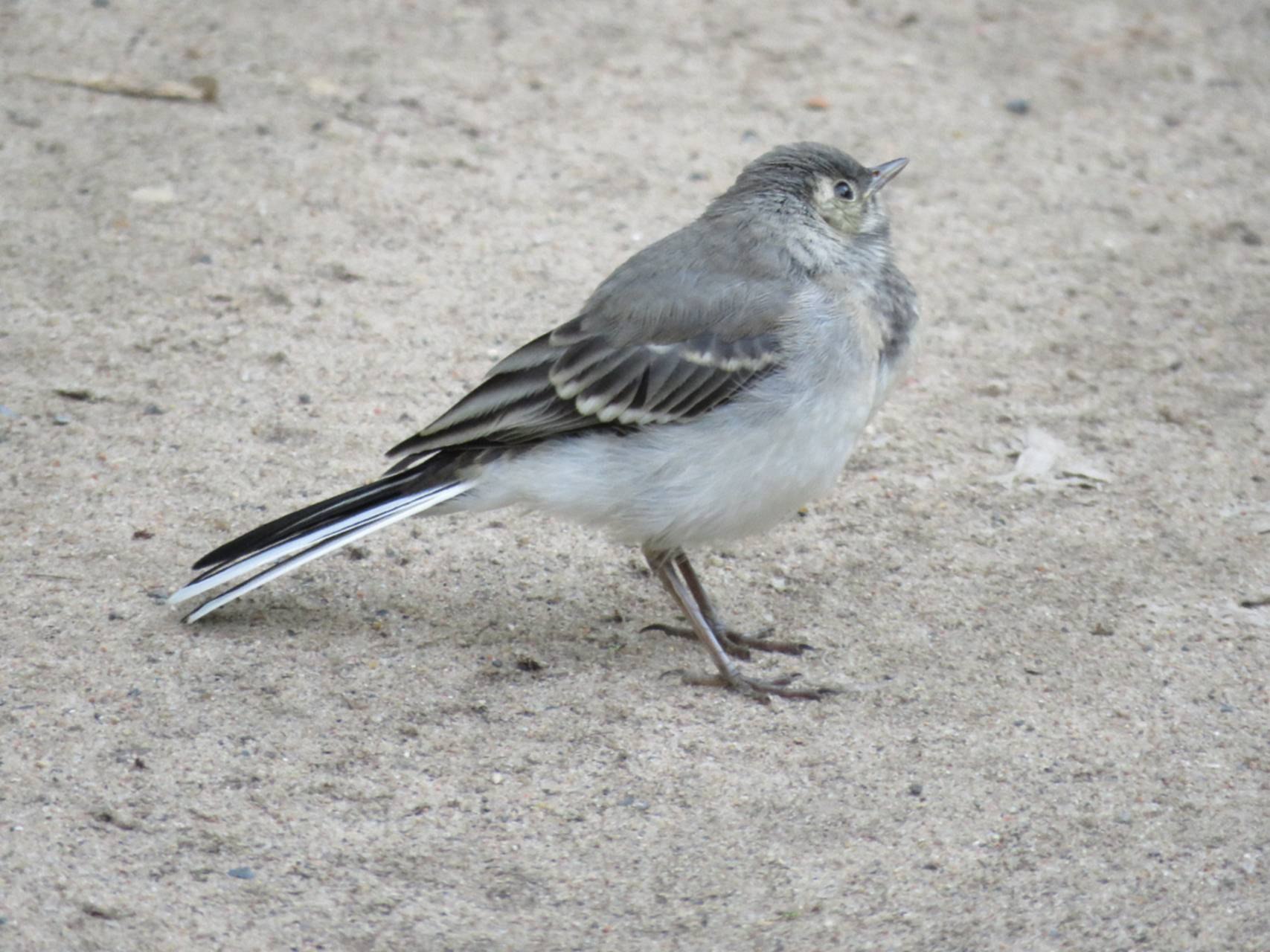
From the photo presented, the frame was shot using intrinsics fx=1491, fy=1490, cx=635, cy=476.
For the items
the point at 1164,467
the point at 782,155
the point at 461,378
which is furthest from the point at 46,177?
the point at 1164,467

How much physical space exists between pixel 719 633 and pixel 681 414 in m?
0.98

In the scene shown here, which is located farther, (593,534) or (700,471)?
(593,534)

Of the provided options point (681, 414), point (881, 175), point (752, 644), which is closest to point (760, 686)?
point (752, 644)

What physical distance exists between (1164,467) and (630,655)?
272 centimetres

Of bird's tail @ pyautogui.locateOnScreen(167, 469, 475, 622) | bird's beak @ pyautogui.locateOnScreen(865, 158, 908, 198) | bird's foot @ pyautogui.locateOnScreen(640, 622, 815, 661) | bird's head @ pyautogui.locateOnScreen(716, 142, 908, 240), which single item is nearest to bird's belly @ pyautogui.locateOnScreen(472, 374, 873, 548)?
bird's tail @ pyautogui.locateOnScreen(167, 469, 475, 622)

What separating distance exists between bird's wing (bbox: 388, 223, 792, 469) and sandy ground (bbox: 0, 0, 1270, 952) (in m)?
0.84

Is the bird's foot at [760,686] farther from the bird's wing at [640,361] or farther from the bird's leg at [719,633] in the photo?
the bird's wing at [640,361]

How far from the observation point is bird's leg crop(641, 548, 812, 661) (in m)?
5.70

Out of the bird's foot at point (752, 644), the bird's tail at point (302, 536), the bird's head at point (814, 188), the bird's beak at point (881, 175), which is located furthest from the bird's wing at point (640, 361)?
the bird's foot at point (752, 644)

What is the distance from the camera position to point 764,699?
17.5 feet

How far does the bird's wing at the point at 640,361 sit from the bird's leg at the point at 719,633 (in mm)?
646

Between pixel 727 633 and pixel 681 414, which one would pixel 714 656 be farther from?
pixel 681 414

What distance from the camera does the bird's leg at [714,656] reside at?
5.38 m

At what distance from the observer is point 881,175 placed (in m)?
5.98
